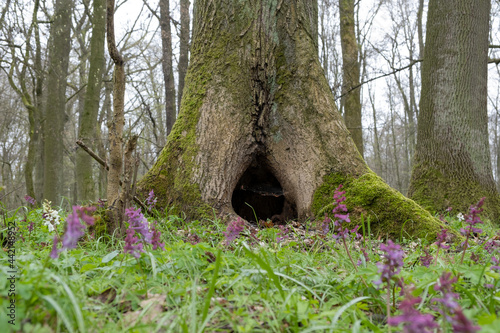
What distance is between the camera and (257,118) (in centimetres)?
414

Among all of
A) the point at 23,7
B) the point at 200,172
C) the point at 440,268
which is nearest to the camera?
the point at 440,268

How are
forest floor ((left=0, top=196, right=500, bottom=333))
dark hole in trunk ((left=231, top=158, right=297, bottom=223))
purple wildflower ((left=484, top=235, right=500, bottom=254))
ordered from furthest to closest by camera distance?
dark hole in trunk ((left=231, top=158, right=297, bottom=223)), purple wildflower ((left=484, top=235, right=500, bottom=254)), forest floor ((left=0, top=196, right=500, bottom=333))

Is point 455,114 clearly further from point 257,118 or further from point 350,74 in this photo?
point 350,74

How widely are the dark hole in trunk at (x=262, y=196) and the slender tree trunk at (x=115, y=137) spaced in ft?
5.97

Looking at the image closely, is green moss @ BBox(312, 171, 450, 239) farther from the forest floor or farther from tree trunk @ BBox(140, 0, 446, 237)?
the forest floor

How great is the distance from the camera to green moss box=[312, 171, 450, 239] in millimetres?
3297

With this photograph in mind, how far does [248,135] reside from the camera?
4.05 metres

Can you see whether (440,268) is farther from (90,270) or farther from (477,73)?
(477,73)

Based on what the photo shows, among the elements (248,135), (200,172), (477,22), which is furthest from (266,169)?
(477,22)

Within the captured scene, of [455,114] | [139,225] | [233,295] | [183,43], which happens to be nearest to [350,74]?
[455,114]

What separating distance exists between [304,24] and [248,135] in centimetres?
172

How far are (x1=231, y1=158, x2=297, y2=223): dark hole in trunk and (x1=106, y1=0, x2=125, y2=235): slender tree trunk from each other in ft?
5.97

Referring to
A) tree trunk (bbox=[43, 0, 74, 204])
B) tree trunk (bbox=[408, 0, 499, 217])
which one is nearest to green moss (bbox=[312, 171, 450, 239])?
tree trunk (bbox=[408, 0, 499, 217])

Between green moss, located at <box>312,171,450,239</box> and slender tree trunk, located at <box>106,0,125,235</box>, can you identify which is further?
green moss, located at <box>312,171,450,239</box>
